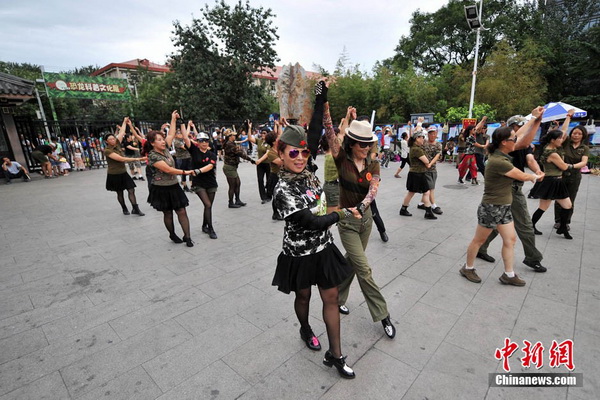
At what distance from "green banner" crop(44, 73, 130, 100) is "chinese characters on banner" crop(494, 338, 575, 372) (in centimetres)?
2638

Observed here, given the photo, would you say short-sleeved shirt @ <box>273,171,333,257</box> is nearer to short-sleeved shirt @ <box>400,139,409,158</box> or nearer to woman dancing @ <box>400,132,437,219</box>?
woman dancing @ <box>400,132,437,219</box>

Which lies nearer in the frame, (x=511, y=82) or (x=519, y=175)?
(x=519, y=175)

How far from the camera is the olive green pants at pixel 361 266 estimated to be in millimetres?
2689

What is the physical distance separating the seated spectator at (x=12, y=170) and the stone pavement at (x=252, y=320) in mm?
8864

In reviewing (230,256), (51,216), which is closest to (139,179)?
(51,216)

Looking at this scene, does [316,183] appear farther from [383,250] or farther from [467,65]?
[467,65]

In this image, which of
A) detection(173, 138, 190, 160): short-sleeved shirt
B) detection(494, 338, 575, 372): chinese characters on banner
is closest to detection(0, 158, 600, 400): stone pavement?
detection(494, 338, 575, 372): chinese characters on banner

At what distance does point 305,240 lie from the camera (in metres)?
2.21

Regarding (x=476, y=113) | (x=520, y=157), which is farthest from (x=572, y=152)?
(x=476, y=113)

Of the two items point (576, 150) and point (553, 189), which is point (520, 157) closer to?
point (553, 189)

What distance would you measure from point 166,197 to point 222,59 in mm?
23210

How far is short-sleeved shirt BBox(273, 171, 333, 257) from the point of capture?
6.61ft

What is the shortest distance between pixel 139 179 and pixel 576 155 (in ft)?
42.8

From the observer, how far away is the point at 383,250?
4.71 m
